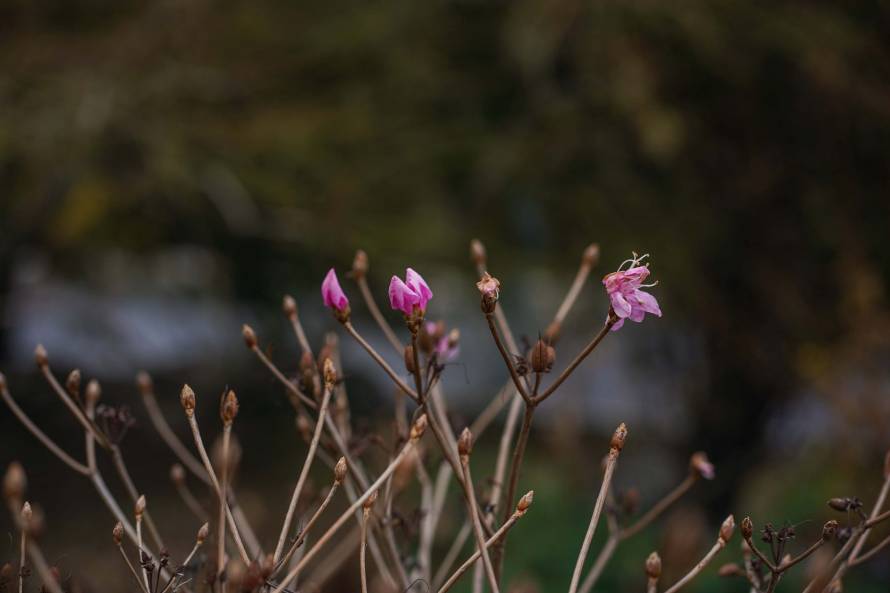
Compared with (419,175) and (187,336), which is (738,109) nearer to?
(419,175)

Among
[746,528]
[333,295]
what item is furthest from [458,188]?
[746,528]

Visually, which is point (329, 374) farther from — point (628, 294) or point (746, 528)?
point (746, 528)

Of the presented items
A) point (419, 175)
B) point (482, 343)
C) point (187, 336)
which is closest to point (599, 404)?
point (482, 343)

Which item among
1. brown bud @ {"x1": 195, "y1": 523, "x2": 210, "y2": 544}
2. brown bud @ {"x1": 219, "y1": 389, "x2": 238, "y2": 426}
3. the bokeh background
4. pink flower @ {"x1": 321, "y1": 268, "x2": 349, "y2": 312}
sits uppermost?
pink flower @ {"x1": 321, "y1": 268, "x2": 349, "y2": 312}

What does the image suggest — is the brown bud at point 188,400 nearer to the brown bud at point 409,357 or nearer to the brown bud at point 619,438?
the brown bud at point 409,357

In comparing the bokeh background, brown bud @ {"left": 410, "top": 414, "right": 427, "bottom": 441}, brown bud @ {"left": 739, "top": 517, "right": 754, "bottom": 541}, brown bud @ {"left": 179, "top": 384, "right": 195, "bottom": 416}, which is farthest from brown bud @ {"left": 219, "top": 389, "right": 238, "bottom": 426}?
the bokeh background

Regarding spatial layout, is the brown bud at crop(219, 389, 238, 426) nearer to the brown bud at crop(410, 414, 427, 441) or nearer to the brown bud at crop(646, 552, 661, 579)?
the brown bud at crop(410, 414, 427, 441)
